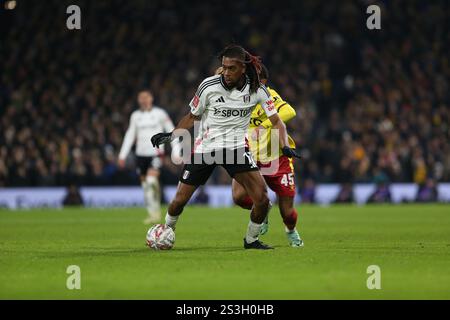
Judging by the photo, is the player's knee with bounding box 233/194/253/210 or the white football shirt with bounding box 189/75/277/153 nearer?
the white football shirt with bounding box 189/75/277/153

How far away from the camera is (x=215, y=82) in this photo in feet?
38.8

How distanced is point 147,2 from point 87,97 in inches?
248

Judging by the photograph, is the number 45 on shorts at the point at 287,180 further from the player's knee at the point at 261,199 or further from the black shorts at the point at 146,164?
the black shorts at the point at 146,164

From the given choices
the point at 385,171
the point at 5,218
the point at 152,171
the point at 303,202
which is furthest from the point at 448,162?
the point at 5,218

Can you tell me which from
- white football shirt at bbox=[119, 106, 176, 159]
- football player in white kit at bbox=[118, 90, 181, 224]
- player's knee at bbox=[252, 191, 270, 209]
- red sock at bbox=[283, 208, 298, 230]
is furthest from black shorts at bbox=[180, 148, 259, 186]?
white football shirt at bbox=[119, 106, 176, 159]

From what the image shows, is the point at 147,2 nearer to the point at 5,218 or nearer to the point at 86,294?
the point at 5,218

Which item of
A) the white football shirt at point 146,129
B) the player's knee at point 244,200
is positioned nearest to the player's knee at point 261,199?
the player's knee at point 244,200

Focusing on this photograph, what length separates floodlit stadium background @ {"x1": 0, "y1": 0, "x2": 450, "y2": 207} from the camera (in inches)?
1132

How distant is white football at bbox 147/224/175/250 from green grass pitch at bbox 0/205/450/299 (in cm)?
14

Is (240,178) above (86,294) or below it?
above

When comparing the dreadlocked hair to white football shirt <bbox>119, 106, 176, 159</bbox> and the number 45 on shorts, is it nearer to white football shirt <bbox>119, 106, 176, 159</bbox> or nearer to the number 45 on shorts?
the number 45 on shorts

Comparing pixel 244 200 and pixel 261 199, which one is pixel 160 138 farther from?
pixel 244 200
